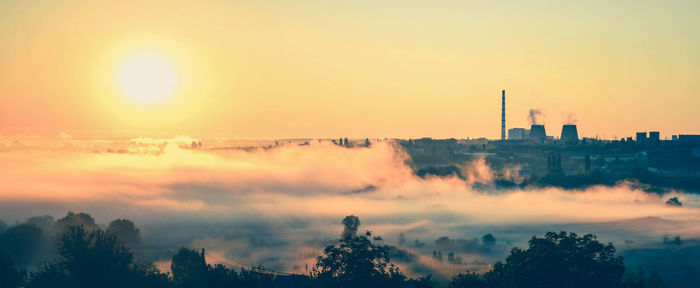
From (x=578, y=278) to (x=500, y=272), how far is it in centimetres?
782

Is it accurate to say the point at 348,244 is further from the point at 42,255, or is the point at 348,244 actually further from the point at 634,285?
the point at 42,255

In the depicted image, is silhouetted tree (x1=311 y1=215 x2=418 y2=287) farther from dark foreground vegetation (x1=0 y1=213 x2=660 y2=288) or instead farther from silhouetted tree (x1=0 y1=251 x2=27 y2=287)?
silhouetted tree (x1=0 y1=251 x2=27 y2=287)

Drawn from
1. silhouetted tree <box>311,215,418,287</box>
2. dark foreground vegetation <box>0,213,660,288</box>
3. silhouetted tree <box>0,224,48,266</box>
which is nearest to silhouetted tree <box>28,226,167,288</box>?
dark foreground vegetation <box>0,213,660,288</box>

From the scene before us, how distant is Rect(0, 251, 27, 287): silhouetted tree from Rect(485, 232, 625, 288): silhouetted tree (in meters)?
68.8

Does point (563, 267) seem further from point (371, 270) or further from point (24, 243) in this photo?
point (24, 243)

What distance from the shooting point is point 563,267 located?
6869 centimetres

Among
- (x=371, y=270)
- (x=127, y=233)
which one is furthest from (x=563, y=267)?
(x=127, y=233)

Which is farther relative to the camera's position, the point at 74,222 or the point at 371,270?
the point at 74,222

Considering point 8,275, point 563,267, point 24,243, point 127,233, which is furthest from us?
A: point 127,233

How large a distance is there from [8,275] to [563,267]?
251ft

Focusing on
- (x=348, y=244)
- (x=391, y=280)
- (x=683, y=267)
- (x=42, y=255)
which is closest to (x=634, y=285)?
(x=391, y=280)

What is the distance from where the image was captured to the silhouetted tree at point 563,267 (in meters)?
68.0

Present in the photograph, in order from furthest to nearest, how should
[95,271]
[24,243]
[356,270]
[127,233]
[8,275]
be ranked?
1. [127,233]
2. [24,243]
3. [8,275]
4. [95,271]
5. [356,270]

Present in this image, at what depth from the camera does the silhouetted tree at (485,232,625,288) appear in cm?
6800
